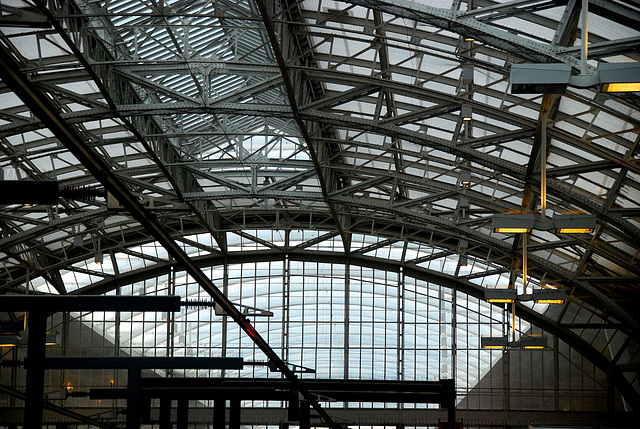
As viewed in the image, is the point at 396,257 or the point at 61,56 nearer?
the point at 61,56

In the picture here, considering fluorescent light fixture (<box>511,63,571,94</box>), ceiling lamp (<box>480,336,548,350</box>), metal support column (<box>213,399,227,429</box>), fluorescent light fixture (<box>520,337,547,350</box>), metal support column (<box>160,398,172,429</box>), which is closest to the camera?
fluorescent light fixture (<box>511,63,571,94</box>)

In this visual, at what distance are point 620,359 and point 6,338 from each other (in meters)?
32.8

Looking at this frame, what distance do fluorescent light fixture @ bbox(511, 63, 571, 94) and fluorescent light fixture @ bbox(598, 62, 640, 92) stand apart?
48cm

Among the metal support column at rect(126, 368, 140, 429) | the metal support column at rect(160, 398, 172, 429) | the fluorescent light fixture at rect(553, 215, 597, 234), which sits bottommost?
the metal support column at rect(160, 398, 172, 429)

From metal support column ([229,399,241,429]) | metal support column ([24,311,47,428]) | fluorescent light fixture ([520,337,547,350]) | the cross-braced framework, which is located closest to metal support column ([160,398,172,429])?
metal support column ([229,399,241,429])

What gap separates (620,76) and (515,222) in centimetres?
953

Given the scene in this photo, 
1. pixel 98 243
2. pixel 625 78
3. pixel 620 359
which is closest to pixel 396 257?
pixel 620 359

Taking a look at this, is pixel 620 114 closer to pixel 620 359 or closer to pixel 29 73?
pixel 29 73

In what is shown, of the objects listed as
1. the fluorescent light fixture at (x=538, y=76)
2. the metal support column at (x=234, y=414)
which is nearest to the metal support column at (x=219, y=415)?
the metal support column at (x=234, y=414)

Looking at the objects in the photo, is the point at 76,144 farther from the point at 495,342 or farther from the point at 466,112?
the point at 495,342

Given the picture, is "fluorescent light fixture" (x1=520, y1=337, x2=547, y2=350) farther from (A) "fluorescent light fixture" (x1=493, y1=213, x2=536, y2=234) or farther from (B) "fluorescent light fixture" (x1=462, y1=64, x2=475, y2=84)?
(A) "fluorescent light fixture" (x1=493, y1=213, x2=536, y2=234)

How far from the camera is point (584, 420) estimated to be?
46.8m

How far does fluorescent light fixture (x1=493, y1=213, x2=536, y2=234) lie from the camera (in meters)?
20.8

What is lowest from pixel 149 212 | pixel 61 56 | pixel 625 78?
pixel 149 212
